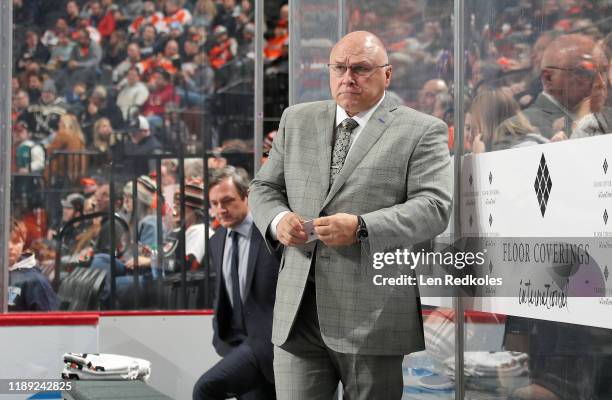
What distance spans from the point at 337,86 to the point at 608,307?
1043 millimetres

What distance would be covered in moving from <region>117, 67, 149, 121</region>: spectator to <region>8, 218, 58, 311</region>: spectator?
1.59 metres

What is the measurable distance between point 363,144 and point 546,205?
55 cm

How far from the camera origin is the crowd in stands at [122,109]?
6.45 meters

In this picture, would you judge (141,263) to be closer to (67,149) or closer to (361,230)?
(67,149)

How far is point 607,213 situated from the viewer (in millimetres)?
2350

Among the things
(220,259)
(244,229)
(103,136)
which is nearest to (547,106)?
(244,229)

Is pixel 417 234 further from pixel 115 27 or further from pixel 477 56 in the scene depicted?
pixel 115 27

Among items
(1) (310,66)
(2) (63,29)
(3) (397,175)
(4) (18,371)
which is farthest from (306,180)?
(2) (63,29)

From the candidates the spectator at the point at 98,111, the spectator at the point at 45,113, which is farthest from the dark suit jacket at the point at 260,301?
the spectator at the point at 98,111

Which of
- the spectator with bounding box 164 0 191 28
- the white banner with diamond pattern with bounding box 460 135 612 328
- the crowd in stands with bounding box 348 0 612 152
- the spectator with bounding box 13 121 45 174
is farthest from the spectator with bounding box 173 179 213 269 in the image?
the white banner with diamond pattern with bounding box 460 135 612 328

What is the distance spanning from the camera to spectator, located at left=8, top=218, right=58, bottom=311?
5.71m

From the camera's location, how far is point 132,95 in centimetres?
768

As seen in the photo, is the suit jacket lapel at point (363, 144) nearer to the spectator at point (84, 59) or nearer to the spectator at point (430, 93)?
the spectator at point (430, 93)

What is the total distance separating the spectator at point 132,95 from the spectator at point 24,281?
159 cm
